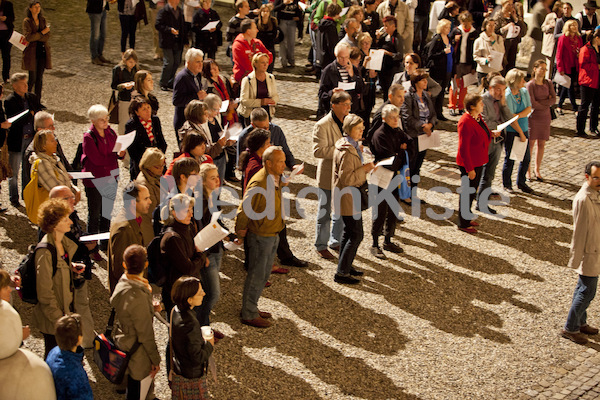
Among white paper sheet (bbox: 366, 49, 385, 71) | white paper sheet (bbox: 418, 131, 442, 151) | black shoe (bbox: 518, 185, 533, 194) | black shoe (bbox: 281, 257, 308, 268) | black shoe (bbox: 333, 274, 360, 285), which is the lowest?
black shoe (bbox: 333, 274, 360, 285)

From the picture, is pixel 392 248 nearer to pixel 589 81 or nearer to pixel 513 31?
pixel 589 81

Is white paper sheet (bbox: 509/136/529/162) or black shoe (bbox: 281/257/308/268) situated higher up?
white paper sheet (bbox: 509/136/529/162)

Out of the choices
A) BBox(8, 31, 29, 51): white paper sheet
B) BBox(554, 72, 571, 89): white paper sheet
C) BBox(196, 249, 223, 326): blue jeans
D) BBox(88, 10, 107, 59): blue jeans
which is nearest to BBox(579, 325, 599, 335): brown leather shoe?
BBox(196, 249, 223, 326): blue jeans

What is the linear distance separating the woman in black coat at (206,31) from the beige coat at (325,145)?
25.3ft

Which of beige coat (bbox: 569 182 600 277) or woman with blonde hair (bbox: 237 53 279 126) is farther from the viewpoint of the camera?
woman with blonde hair (bbox: 237 53 279 126)

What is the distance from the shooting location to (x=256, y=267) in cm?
812

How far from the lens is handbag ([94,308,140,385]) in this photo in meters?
6.55

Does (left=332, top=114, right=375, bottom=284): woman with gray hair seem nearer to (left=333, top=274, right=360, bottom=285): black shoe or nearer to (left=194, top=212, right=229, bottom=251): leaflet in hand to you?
(left=333, top=274, right=360, bottom=285): black shoe

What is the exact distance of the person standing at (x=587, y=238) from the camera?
8094 mm

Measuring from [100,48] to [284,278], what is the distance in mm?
10498

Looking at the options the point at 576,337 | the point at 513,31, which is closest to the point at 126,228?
the point at 576,337

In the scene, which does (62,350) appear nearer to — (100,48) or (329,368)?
(329,368)

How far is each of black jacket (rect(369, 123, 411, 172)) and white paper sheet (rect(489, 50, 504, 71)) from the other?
232 inches

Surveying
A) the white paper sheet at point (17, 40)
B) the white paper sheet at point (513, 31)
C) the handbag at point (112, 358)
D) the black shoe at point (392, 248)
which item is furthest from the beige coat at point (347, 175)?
the white paper sheet at point (513, 31)
